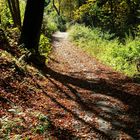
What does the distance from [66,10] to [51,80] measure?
48.4 meters

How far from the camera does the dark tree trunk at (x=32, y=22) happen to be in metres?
12.2

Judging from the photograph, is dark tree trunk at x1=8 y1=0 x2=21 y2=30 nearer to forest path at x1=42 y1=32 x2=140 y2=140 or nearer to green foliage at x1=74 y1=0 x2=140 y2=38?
forest path at x1=42 y1=32 x2=140 y2=140

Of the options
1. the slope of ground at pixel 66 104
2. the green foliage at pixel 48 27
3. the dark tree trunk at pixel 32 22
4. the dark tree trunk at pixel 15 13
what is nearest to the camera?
the slope of ground at pixel 66 104

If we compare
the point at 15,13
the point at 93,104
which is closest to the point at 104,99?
the point at 93,104

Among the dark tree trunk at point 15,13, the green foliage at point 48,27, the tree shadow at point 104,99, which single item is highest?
the dark tree trunk at point 15,13

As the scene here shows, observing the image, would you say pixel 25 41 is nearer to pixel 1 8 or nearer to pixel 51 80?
pixel 51 80

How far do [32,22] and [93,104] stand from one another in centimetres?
504

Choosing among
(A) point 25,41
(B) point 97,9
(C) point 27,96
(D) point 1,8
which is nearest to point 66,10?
(B) point 97,9

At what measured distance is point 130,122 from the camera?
745cm

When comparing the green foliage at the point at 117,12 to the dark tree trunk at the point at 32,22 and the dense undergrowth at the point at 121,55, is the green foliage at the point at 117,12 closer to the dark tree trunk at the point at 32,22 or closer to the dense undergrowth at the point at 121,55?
the dense undergrowth at the point at 121,55

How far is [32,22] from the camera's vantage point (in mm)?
12375

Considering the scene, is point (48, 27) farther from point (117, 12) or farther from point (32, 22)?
point (32, 22)

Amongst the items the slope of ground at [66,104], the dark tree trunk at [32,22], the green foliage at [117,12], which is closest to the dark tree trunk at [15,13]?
the dark tree trunk at [32,22]

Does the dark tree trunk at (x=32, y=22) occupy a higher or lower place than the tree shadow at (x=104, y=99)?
higher
